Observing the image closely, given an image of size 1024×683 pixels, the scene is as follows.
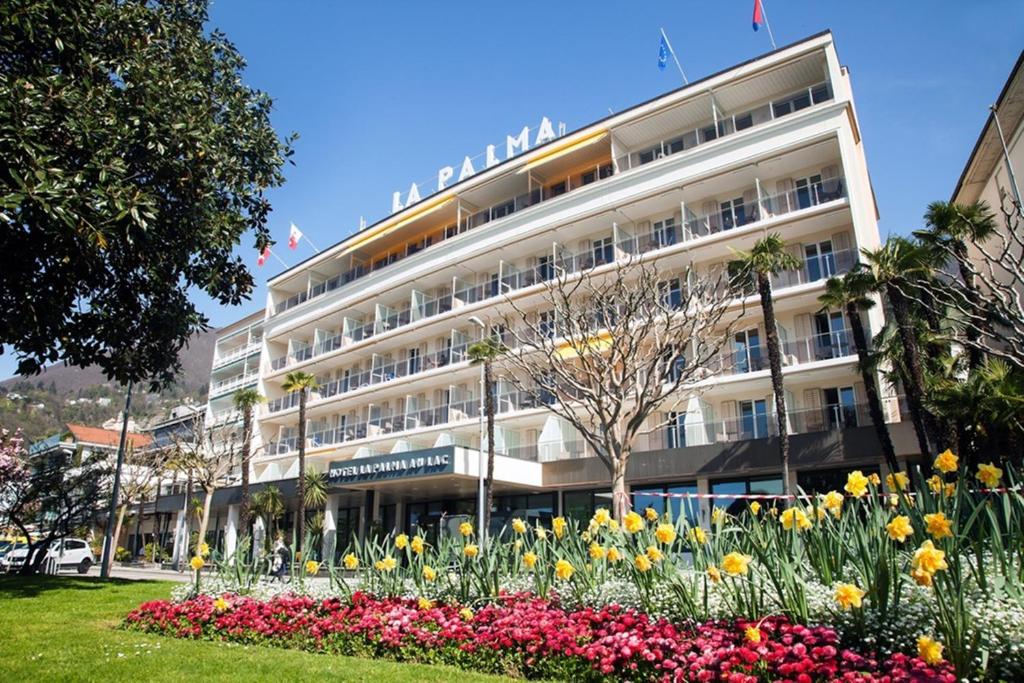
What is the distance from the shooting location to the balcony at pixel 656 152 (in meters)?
29.3

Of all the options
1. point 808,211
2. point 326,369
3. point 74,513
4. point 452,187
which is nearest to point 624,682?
point 808,211

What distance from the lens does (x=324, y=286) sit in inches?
1939

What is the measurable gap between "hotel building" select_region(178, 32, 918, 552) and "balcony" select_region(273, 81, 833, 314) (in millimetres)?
119

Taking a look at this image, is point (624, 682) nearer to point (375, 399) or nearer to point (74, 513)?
point (74, 513)

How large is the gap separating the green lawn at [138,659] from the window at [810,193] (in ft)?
82.2

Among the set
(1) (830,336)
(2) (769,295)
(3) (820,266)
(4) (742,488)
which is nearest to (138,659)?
(2) (769,295)

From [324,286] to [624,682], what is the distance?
45.8m

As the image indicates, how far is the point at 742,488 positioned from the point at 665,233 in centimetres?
1158

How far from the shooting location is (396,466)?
29.9 m

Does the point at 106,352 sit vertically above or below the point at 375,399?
below

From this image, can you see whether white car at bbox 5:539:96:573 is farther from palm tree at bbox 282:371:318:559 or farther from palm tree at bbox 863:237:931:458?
palm tree at bbox 863:237:931:458

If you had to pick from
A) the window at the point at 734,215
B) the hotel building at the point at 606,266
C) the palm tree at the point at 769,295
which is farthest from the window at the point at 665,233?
the palm tree at the point at 769,295

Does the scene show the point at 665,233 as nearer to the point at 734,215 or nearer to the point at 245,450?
the point at 734,215

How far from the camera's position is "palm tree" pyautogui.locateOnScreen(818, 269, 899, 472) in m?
20.6
